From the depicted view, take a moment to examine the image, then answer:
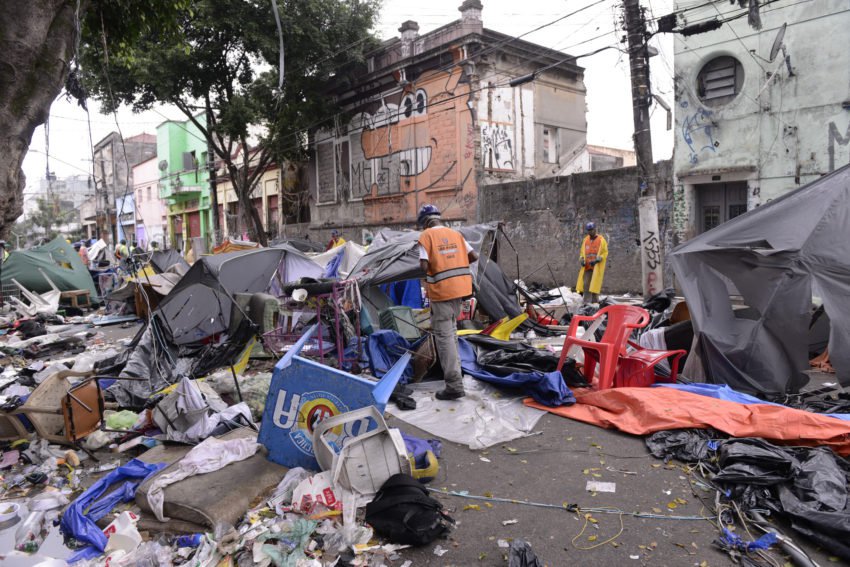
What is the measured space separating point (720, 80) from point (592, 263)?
16.7 ft

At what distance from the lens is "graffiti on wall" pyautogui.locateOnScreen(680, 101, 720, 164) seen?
1207 cm

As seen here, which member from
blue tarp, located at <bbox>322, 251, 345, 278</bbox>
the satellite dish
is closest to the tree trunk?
blue tarp, located at <bbox>322, 251, 345, 278</bbox>

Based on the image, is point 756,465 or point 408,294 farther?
point 408,294

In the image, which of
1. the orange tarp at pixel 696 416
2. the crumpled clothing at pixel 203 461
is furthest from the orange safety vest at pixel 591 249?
the crumpled clothing at pixel 203 461

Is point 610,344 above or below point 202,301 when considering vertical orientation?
below

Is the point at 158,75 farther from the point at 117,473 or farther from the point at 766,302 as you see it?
the point at 766,302

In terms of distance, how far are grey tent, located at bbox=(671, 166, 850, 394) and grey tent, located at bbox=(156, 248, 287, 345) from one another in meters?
5.87

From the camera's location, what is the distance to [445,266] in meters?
5.38

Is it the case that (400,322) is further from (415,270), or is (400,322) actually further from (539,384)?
(539,384)

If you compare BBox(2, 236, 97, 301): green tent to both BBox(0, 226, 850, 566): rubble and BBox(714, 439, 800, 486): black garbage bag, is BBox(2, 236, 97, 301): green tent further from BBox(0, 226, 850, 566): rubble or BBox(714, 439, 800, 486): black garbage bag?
BBox(714, 439, 800, 486): black garbage bag

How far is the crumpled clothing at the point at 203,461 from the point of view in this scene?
3.47 meters

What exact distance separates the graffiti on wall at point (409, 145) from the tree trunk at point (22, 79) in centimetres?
1467

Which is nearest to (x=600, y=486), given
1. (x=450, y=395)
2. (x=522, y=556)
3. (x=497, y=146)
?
(x=522, y=556)

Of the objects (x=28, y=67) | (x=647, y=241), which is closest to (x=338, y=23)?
(x=647, y=241)
